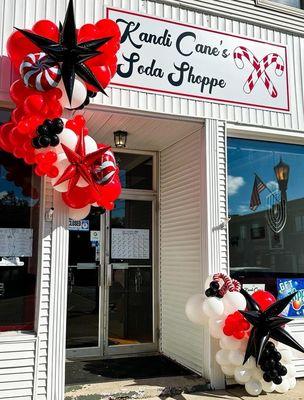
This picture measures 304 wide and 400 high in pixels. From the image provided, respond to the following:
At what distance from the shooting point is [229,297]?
469 centimetres

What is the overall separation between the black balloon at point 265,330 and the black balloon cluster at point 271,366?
5 cm

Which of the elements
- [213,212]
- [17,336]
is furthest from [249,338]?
[17,336]

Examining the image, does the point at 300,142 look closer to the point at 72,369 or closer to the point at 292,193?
the point at 292,193

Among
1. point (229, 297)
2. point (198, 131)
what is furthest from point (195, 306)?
point (198, 131)

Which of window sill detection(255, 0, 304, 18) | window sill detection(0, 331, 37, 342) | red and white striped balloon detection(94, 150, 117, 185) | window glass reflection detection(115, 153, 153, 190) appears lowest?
window sill detection(0, 331, 37, 342)

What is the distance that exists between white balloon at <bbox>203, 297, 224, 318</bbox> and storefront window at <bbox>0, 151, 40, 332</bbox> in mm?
1787

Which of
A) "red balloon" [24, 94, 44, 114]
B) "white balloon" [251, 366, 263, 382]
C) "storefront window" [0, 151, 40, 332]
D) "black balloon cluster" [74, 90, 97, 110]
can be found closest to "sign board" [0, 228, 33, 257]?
"storefront window" [0, 151, 40, 332]

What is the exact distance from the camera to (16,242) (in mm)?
4566

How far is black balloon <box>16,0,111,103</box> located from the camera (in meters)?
4.12

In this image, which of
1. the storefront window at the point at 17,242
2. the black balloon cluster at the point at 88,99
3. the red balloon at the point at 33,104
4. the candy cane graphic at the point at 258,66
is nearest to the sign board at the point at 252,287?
the candy cane graphic at the point at 258,66

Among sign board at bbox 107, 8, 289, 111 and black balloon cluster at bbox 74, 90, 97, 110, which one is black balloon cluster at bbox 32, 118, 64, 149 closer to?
black balloon cluster at bbox 74, 90, 97, 110

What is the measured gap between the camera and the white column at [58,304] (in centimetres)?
437

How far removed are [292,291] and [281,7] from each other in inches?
152

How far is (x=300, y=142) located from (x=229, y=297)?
268cm
